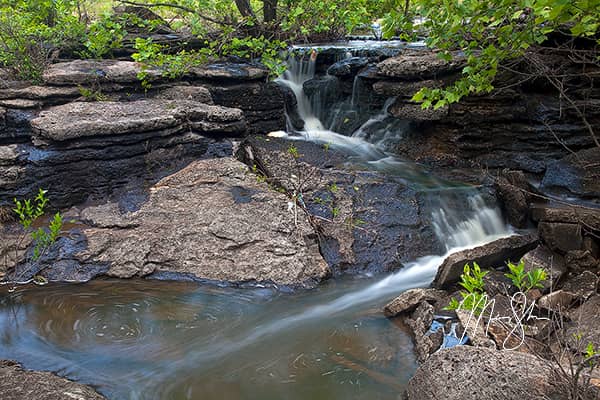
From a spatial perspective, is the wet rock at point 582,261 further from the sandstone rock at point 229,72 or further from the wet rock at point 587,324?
the sandstone rock at point 229,72

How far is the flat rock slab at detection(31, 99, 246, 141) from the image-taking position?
20.6ft

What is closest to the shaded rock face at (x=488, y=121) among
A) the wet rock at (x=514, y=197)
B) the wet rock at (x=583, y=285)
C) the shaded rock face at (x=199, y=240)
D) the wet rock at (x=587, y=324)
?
the wet rock at (x=514, y=197)

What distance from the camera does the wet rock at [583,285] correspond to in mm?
4848

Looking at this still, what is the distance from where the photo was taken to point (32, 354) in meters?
4.30

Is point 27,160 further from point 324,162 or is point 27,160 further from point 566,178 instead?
point 566,178

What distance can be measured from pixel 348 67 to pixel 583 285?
598cm

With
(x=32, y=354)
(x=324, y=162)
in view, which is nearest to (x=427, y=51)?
(x=324, y=162)

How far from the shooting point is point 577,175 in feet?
24.4

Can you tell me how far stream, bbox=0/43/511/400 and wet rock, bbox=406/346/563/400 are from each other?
2.08 ft

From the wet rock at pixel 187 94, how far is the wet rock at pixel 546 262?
520cm

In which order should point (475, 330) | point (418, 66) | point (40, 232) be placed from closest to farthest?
1. point (475, 330)
2. point (40, 232)
3. point (418, 66)

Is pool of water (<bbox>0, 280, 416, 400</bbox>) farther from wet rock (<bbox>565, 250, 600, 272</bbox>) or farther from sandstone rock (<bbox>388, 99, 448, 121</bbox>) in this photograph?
sandstone rock (<bbox>388, 99, 448, 121</bbox>)

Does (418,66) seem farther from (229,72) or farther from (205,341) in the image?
(205,341)

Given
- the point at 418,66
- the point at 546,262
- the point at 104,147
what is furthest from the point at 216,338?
the point at 418,66
